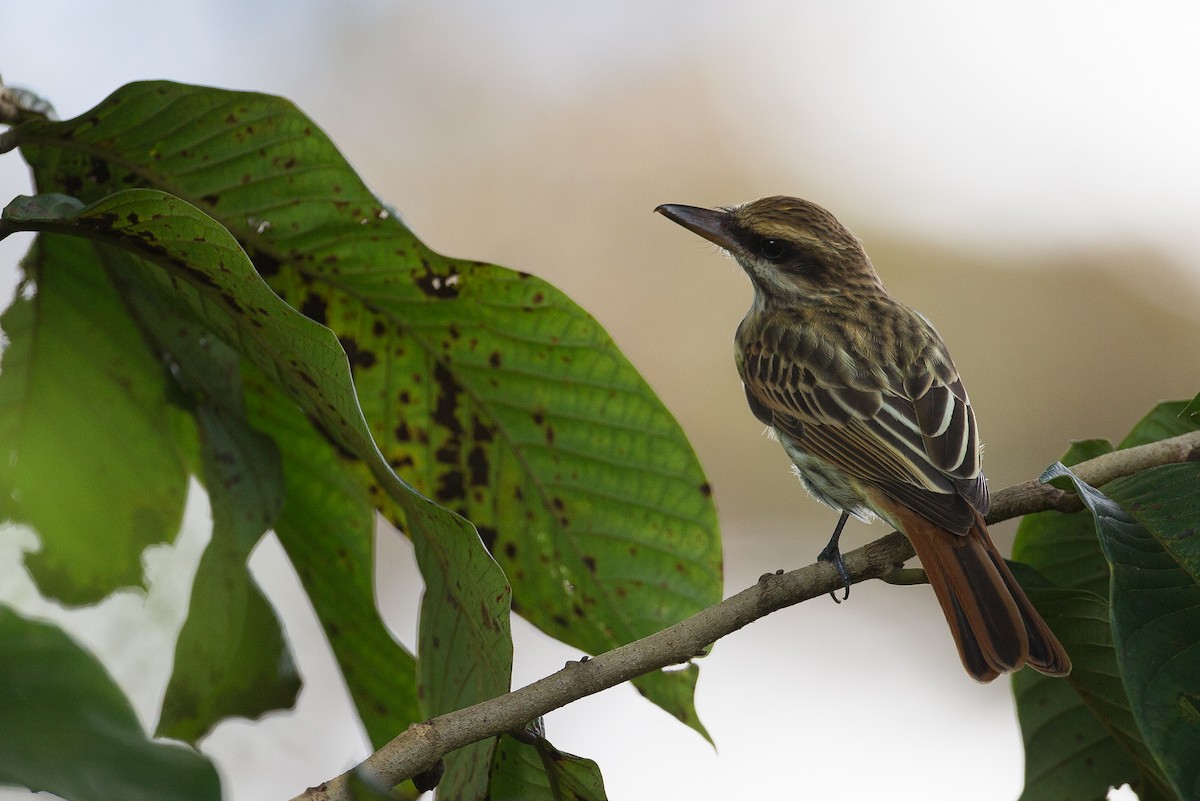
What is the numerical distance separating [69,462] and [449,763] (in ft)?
2.59

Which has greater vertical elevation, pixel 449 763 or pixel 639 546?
pixel 639 546

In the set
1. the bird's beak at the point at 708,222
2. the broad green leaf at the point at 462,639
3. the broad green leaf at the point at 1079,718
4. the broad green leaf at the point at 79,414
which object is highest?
the bird's beak at the point at 708,222

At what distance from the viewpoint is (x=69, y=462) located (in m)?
1.81

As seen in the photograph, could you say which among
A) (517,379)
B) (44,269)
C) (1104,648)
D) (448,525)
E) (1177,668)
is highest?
(44,269)

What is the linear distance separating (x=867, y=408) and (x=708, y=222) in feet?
2.13

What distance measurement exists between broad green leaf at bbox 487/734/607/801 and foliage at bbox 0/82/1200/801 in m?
0.16

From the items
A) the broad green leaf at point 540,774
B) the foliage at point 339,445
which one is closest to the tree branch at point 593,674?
the broad green leaf at point 540,774

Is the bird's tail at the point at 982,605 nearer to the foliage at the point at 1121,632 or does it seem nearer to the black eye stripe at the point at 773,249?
the foliage at the point at 1121,632

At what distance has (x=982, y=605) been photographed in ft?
6.23

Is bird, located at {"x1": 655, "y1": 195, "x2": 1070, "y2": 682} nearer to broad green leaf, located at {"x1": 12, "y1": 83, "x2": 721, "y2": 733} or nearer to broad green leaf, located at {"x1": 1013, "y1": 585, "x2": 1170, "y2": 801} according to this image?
broad green leaf, located at {"x1": 1013, "y1": 585, "x2": 1170, "y2": 801}

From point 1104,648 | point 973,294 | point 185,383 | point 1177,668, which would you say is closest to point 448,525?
point 185,383

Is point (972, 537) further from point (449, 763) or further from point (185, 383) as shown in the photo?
point (185, 383)

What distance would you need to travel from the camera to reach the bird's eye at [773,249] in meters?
3.04

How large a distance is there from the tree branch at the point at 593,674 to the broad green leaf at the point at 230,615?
0.50 meters
